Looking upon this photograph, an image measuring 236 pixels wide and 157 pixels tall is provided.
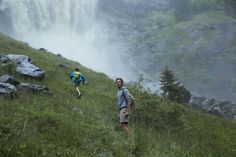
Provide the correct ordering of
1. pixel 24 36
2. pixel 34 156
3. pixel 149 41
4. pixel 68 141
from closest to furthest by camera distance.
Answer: pixel 34 156 → pixel 68 141 → pixel 24 36 → pixel 149 41

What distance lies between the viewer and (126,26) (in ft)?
552

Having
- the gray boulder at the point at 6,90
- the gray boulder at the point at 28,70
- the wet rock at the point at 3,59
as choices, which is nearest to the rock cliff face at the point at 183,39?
the wet rock at the point at 3,59

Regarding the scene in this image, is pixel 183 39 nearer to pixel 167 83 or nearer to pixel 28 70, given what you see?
pixel 167 83

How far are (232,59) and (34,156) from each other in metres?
138

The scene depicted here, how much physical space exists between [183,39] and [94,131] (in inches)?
5821

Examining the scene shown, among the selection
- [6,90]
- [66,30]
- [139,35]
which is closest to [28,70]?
[6,90]

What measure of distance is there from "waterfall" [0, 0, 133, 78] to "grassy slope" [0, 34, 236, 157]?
3953 inches

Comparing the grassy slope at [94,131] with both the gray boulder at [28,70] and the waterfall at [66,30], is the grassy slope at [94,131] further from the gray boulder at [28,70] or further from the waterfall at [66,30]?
the waterfall at [66,30]

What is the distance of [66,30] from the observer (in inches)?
5842

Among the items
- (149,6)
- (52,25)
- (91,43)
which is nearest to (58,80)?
(52,25)

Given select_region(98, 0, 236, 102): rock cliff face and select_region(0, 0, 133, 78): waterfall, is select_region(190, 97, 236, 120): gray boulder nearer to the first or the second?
select_region(98, 0, 236, 102): rock cliff face

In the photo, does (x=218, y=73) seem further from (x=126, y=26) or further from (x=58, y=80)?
(x=58, y=80)

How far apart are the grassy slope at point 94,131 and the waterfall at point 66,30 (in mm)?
100416

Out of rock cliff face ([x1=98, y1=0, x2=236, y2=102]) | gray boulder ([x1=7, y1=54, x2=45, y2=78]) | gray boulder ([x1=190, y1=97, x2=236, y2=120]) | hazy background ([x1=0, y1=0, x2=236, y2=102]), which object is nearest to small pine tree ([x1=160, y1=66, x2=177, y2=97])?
gray boulder ([x1=190, y1=97, x2=236, y2=120])
